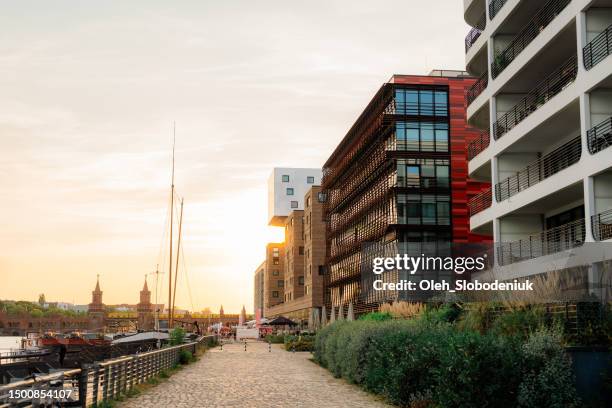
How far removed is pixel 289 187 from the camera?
141 meters

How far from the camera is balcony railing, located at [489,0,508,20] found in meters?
38.1

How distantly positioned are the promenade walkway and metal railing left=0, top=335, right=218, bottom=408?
1.94ft

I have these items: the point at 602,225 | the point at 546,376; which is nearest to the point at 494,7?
Result: the point at 602,225

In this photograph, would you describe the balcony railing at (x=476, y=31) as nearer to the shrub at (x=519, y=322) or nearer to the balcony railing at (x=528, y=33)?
the balcony railing at (x=528, y=33)

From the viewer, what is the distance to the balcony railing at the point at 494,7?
125ft

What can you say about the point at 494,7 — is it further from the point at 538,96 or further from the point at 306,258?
the point at 306,258

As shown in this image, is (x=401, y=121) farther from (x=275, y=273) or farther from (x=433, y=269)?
(x=275, y=273)

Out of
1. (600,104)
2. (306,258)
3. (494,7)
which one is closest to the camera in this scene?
(600,104)

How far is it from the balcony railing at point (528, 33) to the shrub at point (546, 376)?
20348mm

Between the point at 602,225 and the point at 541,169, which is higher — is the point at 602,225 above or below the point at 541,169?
below

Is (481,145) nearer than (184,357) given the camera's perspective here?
No

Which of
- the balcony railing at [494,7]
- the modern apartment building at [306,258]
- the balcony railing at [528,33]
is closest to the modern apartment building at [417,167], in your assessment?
the balcony railing at [528,33]

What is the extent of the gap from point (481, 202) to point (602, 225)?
15.6m

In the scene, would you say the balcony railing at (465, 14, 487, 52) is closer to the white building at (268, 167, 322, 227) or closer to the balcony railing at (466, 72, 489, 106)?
the balcony railing at (466, 72, 489, 106)
